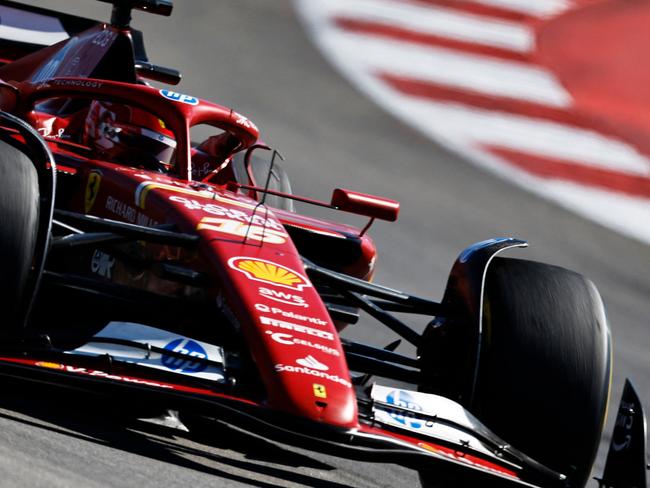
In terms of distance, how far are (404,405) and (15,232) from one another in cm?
137

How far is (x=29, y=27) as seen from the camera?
27.0 feet

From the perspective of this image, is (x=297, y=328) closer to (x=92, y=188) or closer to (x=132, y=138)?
(x=92, y=188)

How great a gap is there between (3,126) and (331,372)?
147 cm

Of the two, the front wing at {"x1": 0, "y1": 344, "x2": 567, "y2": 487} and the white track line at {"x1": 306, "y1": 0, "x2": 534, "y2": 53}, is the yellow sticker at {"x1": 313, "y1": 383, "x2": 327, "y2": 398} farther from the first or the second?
the white track line at {"x1": 306, "y1": 0, "x2": 534, "y2": 53}

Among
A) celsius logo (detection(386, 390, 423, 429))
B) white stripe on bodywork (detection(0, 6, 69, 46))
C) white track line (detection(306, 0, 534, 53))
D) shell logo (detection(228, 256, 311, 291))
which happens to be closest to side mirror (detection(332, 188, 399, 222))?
shell logo (detection(228, 256, 311, 291))

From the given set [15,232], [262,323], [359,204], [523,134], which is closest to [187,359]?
[262,323]

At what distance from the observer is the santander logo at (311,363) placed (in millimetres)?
4258

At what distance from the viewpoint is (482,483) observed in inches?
169

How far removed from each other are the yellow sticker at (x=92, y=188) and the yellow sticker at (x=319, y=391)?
1.68 metres

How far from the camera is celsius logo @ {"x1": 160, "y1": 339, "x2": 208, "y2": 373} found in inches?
169

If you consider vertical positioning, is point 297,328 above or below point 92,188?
below

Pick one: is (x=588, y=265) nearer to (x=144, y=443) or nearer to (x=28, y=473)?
(x=144, y=443)

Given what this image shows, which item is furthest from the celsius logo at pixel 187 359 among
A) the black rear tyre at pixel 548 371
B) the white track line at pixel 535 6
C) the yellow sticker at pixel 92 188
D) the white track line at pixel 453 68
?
the white track line at pixel 535 6

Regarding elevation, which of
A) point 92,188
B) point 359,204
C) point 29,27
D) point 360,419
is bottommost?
point 360,419
